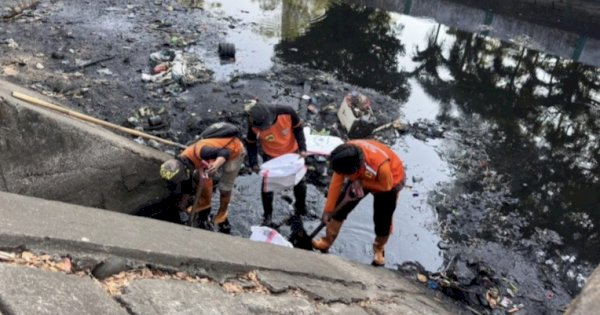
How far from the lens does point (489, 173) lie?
6.32 m

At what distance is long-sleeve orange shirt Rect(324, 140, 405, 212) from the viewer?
4086 mm

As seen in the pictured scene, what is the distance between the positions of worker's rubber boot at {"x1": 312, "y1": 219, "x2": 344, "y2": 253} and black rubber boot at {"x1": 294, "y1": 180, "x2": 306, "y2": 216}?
46 cm

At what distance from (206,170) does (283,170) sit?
805 mm

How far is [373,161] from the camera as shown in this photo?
4090mm

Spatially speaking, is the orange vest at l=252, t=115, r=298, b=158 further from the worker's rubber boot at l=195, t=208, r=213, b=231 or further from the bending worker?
the worker's rubber boot at l=195, t=208, r=213, b=231

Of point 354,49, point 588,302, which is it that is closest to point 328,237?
point 588,302

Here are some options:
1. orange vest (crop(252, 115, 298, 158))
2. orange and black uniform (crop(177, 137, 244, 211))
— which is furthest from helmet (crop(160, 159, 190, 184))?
orange vest (crop(252, 115, 298, 158))

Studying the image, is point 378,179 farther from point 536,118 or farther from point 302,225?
point 536,118

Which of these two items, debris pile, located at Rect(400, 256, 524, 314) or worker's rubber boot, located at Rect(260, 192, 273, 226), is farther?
worker's rubber boot, located at Rect(260, 192, 273, 226)

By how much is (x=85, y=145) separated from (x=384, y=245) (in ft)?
10.1

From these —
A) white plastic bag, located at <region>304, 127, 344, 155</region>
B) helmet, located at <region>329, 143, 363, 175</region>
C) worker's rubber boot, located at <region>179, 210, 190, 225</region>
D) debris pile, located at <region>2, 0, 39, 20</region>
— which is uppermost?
helmet, located at <region>329, 143, 363, 175</region>

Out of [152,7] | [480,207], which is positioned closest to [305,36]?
[152,7]

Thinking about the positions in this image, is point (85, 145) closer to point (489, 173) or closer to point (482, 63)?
point (489, 173)

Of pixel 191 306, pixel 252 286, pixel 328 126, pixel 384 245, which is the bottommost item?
pixel 384 245
